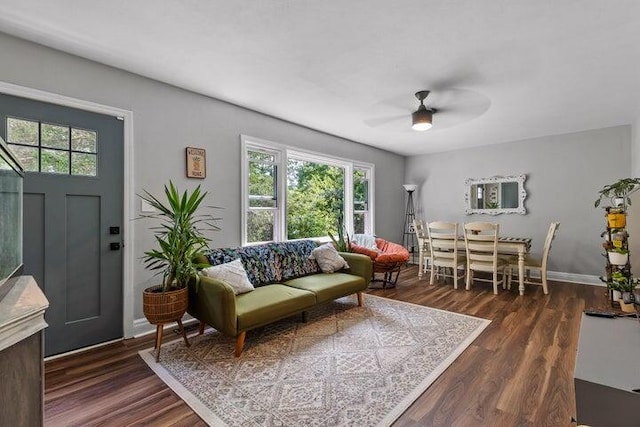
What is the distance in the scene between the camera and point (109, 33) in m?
2.17

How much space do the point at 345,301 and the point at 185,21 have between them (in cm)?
328

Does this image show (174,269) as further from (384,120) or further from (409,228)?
(409,228)

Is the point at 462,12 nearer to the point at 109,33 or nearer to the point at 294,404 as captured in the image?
the point at 109,33

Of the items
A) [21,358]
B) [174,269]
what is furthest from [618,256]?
[21,358]

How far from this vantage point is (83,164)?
2.54m

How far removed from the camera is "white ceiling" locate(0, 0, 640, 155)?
1.90m

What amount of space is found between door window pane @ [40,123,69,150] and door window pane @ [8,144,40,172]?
92 millimetres

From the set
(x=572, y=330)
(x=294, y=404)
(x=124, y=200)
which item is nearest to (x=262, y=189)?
(x=124, y=200)

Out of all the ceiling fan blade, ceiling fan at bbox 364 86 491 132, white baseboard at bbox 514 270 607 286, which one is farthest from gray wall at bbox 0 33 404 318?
white baseboard at bbox 514 270 607 286

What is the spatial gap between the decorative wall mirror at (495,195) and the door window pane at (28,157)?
20.6 feet

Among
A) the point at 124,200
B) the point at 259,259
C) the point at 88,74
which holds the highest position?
the point at 88,74

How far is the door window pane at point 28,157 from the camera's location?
2242 mm

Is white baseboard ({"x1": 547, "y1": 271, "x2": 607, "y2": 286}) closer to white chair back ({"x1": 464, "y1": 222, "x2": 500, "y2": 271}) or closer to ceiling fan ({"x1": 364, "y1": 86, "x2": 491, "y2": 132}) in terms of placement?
white chair back ({"x1": 464, "y1": 222, "x2": 500, "y2": 271})

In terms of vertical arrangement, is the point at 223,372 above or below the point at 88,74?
below
